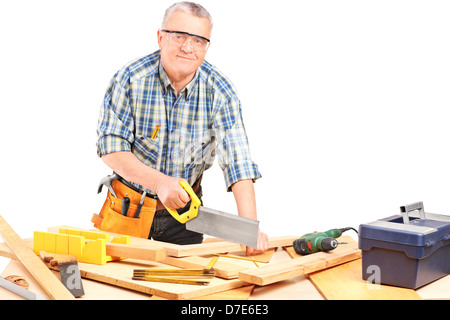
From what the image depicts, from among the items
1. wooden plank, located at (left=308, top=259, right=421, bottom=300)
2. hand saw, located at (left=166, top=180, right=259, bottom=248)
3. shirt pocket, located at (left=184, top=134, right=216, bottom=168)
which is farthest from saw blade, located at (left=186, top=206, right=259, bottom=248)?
shirt pocket, located at (left=184, top=134, right=216, bottom=168)

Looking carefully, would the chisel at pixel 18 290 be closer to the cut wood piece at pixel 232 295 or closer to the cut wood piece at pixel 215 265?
the cut wood piece at pixel 232 295

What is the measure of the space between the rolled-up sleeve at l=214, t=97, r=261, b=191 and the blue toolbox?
101 centimetres

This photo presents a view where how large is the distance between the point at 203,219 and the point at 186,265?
272mm

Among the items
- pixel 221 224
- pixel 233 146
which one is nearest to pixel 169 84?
pixel 233 146

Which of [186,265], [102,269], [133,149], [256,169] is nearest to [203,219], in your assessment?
[186,265]

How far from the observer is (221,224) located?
2.75 meters

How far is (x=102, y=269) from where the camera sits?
2.81m

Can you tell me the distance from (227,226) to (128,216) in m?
1.19

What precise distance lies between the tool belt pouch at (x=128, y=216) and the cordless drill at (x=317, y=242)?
3.41 feet

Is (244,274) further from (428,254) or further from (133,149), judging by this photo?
(133,149)

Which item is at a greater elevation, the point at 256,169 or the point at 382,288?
the point at 256,169

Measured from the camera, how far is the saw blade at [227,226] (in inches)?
105
